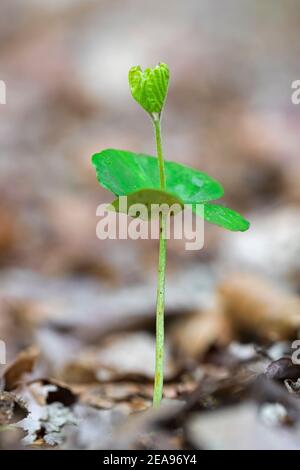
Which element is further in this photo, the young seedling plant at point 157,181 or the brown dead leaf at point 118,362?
the brown dead leaf at point 118,362

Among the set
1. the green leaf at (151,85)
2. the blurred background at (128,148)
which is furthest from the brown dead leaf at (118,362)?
the green leaf at (151,85)

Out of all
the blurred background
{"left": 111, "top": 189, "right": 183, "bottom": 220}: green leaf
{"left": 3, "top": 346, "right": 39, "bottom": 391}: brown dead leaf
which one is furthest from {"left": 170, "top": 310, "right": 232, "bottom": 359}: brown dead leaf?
{"left": 111, "top": 189, "right": 183, "bottom": 220}: green leaf

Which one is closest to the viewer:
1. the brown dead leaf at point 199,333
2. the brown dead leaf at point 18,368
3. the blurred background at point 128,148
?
the brown dead leaf at point 18,368

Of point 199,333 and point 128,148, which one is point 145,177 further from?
point 128,148

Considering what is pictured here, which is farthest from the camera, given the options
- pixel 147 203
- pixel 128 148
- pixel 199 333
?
pixel 128 148

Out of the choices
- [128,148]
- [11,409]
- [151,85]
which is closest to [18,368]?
[11,409]

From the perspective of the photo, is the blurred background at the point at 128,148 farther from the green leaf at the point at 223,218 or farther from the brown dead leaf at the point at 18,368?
the green leaf at the point at 223,218
